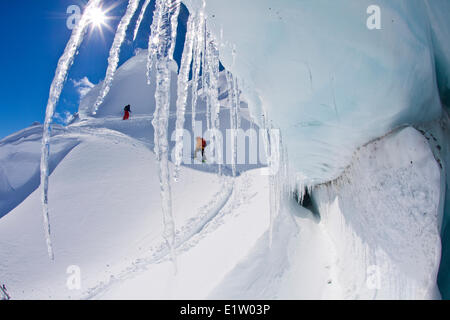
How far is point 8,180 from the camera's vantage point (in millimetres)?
9977

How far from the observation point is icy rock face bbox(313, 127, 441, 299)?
2.14 metres

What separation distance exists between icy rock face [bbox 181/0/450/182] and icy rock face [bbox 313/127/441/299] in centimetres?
35

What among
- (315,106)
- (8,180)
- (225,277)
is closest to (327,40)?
(315,106)

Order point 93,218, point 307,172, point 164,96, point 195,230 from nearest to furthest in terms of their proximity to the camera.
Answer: point 164,96 → point 307,172 → point 195,230 → point 93,218

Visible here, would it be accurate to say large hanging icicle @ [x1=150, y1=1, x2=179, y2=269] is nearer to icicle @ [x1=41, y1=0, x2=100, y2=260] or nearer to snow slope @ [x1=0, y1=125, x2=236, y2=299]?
icicle @ [x1=41, y1=0, x2=100, y2=260]

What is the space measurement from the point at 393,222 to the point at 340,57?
178 cm

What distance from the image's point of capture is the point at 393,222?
8.21 ft

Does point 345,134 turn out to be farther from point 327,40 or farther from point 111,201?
point 111,201

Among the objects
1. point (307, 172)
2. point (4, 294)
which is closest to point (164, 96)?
point (307, 172)

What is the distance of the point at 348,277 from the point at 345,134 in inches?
67.7

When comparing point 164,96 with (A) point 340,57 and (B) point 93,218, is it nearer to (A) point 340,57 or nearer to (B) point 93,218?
(A) point 340,57

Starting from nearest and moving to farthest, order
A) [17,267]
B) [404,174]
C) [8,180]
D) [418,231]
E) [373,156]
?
[418,231], [404,174], [373,156], [17,267], [8,180]

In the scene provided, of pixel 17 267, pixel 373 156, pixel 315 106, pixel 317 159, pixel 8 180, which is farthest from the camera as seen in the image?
pixel 8 180

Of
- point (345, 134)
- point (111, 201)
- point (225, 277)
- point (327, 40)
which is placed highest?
point (327, 40)
